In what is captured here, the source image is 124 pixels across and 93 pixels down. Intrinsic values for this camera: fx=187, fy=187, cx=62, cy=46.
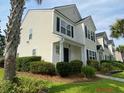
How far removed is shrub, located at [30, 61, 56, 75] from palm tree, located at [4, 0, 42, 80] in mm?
7177

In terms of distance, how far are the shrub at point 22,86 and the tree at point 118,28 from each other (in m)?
27.3

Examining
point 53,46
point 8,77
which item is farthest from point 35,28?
point 8,77

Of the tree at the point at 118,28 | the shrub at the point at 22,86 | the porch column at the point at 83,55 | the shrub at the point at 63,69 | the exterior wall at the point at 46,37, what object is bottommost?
the shrub at the point at 22,86

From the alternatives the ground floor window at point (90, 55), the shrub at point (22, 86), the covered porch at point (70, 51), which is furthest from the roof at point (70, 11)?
the shrub at point (22, 86)

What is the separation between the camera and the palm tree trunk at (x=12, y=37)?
447 inches

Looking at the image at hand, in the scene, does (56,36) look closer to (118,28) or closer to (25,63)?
(25,63)

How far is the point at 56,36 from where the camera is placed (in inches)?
844

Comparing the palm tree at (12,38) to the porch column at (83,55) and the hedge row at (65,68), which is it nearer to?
the hedge row at (65,68)

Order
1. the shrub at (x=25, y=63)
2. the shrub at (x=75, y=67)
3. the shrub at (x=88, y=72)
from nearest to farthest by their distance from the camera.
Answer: the shrub at (x=88, y=72), the shrub at (x=75, y=67), the shrub at (x=25, y=63)

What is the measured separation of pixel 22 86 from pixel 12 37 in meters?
3.11

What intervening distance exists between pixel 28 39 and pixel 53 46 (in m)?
4.91

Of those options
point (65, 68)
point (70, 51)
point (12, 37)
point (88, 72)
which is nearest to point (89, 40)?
point (70, 51)

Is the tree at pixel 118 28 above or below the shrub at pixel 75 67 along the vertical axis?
above

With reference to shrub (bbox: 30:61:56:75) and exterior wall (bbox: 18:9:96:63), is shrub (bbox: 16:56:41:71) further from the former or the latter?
exterior wall (bbox: 18:9:96:63)
